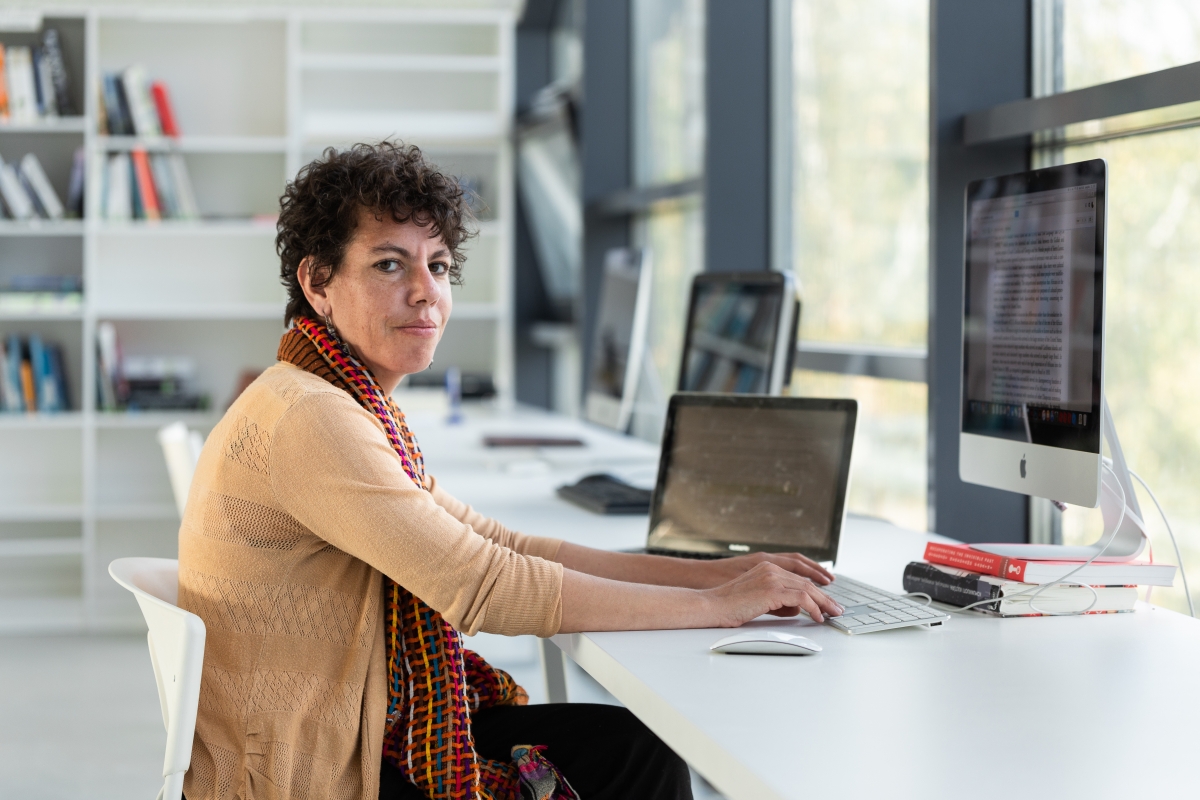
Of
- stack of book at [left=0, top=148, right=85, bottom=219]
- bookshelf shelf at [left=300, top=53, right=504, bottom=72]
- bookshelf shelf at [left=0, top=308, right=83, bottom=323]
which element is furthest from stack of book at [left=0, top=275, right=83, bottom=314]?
bookshelf shelf at [left=300, top=53, right=504, bottom=72]

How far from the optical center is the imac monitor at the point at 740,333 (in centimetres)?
230

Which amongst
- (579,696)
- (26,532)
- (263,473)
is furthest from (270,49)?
(263,473)

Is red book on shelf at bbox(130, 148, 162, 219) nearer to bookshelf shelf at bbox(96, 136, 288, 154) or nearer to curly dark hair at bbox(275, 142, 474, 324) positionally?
Result: bookshelf shelf at bbox(96, 136, 288, 154)

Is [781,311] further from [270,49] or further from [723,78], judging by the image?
[270,49]

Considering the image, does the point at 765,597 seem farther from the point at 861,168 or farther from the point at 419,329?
the point at 861,168

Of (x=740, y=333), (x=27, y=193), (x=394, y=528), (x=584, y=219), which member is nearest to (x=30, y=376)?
Result: (x=27, y=193)

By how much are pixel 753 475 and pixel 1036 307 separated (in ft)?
1.61

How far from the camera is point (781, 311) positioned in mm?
2305

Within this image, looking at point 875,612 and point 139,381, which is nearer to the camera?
point 875,612

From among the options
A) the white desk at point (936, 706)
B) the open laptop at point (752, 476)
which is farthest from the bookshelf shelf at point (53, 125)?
the white desk at point (936, 706)

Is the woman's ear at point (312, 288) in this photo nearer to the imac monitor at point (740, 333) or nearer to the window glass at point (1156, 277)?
the imac monitor at point (740, 333)

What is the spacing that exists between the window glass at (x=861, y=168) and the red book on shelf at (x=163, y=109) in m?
2.76

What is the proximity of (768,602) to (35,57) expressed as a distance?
4.40m

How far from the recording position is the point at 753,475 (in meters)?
1.81
